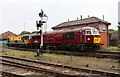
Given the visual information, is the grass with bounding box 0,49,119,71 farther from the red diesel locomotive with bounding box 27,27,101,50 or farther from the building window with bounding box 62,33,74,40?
the building window with bounding box 62,33,74,40

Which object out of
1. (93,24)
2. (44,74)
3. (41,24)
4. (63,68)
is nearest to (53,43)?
(41,24)

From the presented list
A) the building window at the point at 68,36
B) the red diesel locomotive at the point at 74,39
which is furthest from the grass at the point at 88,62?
the building window at the point at 68,36

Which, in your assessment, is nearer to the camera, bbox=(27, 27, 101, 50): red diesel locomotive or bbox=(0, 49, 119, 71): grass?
bbox=(0, 49, 119, 71): grass

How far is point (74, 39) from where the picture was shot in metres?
23.2

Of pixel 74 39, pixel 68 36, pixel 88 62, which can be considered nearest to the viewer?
pixel 88 62

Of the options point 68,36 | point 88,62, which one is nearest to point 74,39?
point 68,36

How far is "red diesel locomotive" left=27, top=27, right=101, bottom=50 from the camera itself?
72.3 ft

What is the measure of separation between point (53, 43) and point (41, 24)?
8.49m

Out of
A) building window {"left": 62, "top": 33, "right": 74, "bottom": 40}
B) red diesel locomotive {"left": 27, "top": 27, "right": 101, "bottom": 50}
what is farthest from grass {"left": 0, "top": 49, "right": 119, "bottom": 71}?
building window {"left": 62, "top": 33, "right": 74, "bottom": 40}

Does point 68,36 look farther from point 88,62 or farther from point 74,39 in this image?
point 88,62

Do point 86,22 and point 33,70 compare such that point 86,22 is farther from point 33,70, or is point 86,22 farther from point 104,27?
point 33,70

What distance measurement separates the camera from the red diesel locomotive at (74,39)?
72.3 ft

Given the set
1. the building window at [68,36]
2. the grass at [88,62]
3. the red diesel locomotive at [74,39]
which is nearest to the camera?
the grass at [88,62]

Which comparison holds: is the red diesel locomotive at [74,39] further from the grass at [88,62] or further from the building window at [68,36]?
the grass at [88,62]
